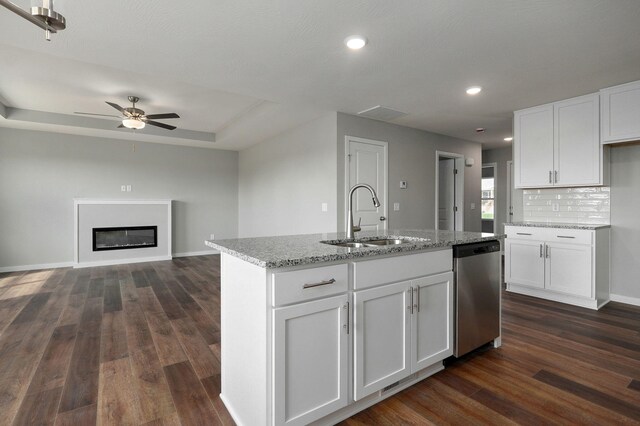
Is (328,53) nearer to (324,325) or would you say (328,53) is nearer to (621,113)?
(324,325)

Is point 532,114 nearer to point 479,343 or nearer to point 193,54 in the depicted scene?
point 479,343

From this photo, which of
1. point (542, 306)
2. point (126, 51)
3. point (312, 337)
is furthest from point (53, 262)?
point (542, 306)

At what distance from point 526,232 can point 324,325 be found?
139 inches

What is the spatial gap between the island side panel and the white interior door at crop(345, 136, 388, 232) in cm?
283

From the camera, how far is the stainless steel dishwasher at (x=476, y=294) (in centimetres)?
230

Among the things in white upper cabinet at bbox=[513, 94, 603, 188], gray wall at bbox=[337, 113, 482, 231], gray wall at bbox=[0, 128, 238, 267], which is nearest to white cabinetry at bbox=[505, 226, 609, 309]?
white upper cabinet at bbox=[513, 94, 603, 188]

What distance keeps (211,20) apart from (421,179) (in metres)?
4.10

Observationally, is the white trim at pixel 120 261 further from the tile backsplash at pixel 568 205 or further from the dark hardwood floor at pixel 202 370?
the tile backsplash at pixel 568 205

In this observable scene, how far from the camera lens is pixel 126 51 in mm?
2621

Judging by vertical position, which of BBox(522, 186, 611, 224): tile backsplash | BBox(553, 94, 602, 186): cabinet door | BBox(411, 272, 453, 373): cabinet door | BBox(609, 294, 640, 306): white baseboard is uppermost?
BBox(553, 94, 602, 186): cabinet door

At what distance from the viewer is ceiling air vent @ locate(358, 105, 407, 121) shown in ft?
13.9

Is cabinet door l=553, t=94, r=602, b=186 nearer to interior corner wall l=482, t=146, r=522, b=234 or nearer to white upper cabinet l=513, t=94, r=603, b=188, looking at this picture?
white upper cabinet l=513, t=94, r=603, b=188

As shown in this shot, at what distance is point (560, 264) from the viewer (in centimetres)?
376

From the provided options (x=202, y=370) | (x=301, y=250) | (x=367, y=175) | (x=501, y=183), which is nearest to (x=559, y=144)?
(x=367, y=175)
